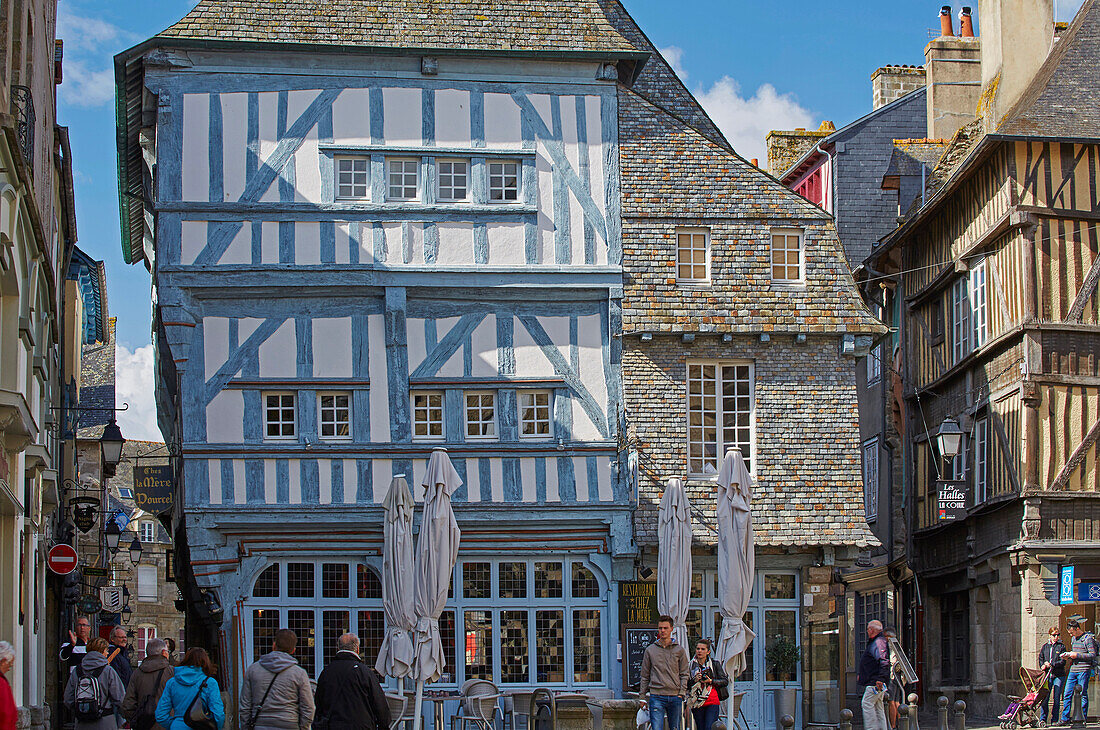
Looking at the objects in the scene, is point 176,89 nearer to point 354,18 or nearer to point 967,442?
point 354,18

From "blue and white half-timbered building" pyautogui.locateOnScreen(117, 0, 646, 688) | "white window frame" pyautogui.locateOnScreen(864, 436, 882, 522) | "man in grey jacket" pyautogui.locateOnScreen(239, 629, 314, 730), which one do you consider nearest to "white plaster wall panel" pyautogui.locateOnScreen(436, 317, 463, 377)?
"blue and white half-timbered building" pyautogui.locateOnScreen(117, 0, 646, 688)

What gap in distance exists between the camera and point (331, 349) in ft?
65.2

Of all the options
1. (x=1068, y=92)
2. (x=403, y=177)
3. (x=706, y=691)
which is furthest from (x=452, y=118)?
(x=706, y=691)

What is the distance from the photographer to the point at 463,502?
65.1 ft

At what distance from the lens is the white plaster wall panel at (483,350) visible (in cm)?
2014

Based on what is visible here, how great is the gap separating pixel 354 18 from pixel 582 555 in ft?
25.6

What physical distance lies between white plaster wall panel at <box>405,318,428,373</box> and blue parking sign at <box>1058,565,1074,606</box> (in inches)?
352

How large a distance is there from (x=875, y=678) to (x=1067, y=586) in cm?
506

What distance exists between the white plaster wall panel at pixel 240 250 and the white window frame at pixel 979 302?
1065 centimetres

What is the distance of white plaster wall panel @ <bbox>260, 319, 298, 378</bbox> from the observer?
19.8 meters

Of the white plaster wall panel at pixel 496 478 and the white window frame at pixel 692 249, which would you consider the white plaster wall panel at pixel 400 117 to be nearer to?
the white window frame at pixel 692 249

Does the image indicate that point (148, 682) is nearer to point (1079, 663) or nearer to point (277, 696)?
point (277, 696)

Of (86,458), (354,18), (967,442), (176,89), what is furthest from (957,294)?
(86,458)

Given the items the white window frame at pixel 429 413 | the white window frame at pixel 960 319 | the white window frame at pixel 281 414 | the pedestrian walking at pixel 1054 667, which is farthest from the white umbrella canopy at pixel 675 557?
the white window frame at pixel 960 319
